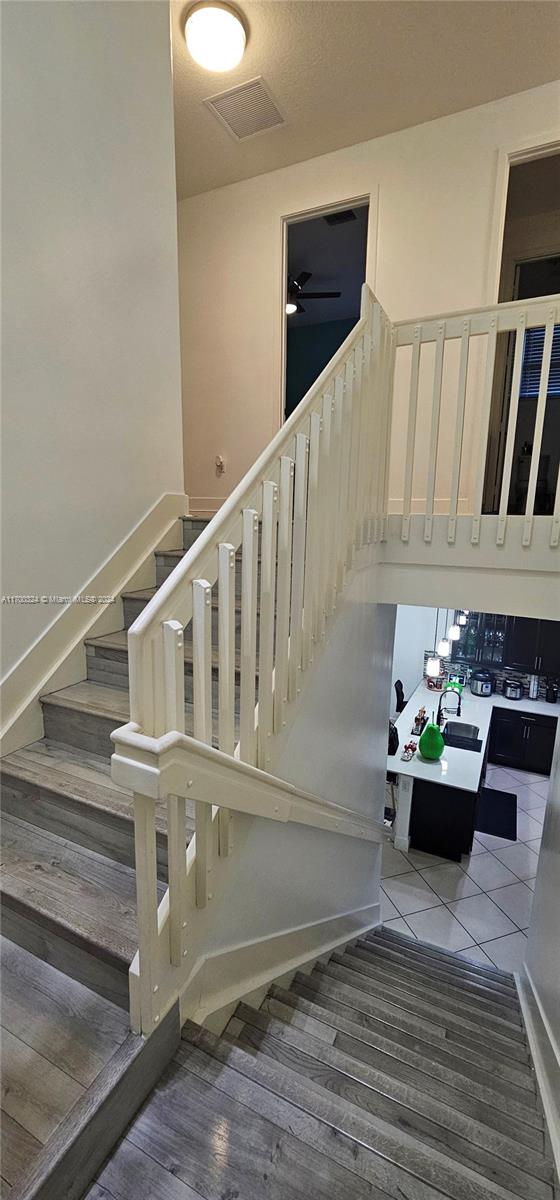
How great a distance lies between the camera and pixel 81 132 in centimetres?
204

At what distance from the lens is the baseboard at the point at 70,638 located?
1.91m

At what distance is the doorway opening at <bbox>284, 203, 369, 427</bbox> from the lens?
4363 millimetres

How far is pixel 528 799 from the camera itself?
18.2 ft

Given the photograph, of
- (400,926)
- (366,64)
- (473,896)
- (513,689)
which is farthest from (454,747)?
(366,64)

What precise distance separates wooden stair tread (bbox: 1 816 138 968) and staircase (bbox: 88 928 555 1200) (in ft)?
1.01

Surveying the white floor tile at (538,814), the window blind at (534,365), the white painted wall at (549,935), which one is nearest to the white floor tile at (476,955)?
the white painted wall at (549,935)

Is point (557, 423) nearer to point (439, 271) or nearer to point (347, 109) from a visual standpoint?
point (439, 271)

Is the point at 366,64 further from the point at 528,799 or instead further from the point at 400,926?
the point at 528,799

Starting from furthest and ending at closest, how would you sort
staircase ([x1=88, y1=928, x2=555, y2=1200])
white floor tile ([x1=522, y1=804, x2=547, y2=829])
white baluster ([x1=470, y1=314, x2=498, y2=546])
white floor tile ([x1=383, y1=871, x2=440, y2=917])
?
white floor tile ([x1=522, y1=804, x2=547, y2=829]) < white floor tile ([x1=383, y1=871, x2=440, y2=917]) < white baluster ([x1=470, y1=314, x2=498, y2=546]) < staircase ([x1=88, y1=928, x2=555, y2=1200])

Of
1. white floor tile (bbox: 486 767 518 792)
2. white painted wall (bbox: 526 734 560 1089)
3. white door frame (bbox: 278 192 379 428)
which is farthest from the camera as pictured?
white floor tile (bbox: 486 767 518 792)

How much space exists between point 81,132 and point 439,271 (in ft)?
7.40

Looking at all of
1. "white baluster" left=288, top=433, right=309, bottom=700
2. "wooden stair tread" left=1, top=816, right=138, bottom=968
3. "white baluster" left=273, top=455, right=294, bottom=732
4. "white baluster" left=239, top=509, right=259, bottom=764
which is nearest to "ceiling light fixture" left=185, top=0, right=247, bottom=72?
"white baluster" left=288, top=433, right=309, bottom=700

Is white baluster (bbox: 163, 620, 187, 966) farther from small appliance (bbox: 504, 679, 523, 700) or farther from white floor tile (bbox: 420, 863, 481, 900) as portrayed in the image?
small appliance (bbox: 504, 679, 523, 700)

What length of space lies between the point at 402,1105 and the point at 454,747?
4016 mm
